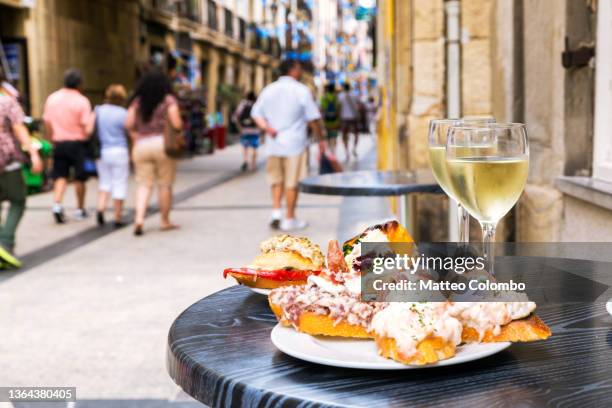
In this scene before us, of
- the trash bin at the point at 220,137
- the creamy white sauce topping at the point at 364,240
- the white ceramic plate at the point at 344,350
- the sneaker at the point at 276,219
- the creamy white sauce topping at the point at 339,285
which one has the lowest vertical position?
the sneaker at the point at 276,219

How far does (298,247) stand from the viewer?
1509mm

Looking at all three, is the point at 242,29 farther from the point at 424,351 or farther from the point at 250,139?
the point at 424,351

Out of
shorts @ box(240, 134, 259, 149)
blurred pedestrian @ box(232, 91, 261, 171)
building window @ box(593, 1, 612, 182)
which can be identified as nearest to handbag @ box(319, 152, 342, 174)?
building window @ box(593, 1, 612, 182)

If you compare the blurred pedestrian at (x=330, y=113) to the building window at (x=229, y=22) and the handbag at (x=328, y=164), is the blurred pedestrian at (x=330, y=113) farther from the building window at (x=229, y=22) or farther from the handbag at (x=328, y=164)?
the building window at (x=229, y=22)

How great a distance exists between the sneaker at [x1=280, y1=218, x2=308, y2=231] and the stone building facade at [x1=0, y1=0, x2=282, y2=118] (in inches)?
90.4

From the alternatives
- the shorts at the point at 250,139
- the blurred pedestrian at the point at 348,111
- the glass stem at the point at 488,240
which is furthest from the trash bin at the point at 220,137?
the glass stem at the point at 488,240

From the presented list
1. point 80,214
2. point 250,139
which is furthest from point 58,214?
point 250,139

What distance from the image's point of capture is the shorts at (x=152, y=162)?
8.27 metres

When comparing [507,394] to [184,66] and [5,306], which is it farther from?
[184,66]

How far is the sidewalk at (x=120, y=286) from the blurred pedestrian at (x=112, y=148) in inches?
14.8

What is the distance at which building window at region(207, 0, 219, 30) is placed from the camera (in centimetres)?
2897

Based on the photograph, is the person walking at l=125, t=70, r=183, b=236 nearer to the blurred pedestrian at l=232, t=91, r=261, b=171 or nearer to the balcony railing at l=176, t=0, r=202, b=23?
the blurred pedestrian at l=232, t=91, r=261, b=171

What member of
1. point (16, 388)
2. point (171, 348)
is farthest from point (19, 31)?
point (171, 348)

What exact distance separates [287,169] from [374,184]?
15.9ft
